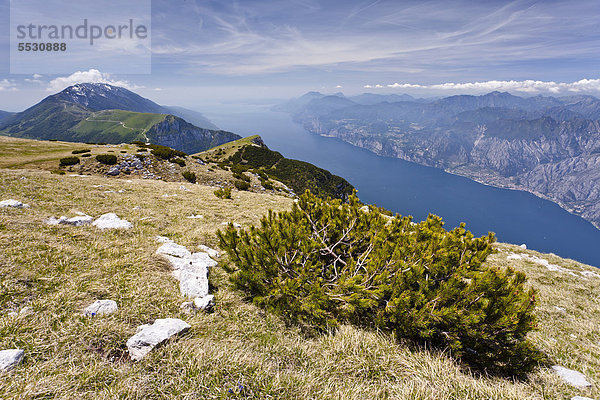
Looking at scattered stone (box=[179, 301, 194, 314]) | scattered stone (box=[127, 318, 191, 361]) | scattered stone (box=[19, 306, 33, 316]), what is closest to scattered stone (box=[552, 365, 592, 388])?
scattered stone (box=[127, 318, 191, 361])

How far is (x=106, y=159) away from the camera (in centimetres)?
2391

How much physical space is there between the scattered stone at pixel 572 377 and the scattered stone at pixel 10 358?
27.3ft

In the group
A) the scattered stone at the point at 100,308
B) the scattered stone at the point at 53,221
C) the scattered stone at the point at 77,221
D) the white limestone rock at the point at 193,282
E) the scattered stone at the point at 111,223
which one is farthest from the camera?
the scattered stone at the point at 111,223

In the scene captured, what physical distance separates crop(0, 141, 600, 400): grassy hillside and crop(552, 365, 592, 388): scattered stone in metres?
0.14

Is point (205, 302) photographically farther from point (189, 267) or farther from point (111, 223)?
point (111, 223)

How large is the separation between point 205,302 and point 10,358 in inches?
92.9

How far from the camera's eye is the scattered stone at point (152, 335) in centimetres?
317

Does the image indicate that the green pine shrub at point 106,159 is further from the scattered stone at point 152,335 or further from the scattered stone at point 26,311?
the scattered stone at point 152,335

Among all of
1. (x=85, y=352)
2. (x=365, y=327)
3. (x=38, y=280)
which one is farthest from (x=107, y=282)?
(x=365, y=327)

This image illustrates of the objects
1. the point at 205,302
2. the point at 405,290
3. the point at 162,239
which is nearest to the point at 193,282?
the point at 205,302

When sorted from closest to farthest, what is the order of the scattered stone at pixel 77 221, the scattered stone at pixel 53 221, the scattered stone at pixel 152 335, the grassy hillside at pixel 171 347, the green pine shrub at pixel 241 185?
the grassy hillside at pixel 171 347, the scattered stone at pixel 152 335, the scattered stone at pixel 53 221, the scattered stone at pixel 77 221, the green pine shrub at pixel 241 185

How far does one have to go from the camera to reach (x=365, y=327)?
470 cm

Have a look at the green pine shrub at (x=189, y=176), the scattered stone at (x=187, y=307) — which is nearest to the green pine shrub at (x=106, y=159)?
the green pine shrub at (x=189, y=176)

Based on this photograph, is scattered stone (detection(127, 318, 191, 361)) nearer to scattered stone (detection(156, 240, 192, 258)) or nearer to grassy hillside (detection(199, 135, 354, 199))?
scattered stone (detection(156, 240, 192, 258))
